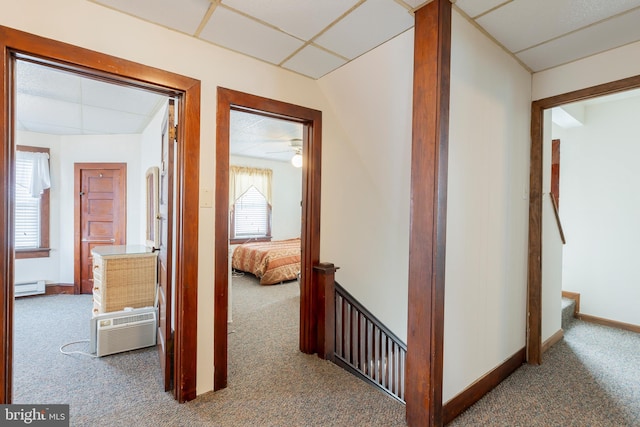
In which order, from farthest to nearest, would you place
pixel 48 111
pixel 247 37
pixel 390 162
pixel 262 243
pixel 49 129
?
pixel 262 243 < pixel 49 129 < pixel 48 111 < pixel 390 162 < pixel 247 37

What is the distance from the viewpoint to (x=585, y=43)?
2.03 metres

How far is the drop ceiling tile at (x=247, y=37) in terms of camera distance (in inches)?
70.1

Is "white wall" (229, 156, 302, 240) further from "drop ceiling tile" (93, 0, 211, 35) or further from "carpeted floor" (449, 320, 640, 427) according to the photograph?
"carpeted floor" (449, 320, 640, 427)

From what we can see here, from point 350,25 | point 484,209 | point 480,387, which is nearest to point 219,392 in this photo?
point 480,387

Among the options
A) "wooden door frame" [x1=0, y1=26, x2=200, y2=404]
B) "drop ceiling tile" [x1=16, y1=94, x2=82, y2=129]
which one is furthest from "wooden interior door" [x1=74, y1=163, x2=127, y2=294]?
"wooden door frame" [x1=0, y1=26, x2=200, y2=404]

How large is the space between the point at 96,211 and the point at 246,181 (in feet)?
9.80

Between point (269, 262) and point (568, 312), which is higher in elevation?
point (269, 262)

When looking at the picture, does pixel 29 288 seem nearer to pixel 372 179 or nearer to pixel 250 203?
Result: pixel 250 203

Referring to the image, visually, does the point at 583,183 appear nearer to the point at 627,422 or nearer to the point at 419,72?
the point at 627,422

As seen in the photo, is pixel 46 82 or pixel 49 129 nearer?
pixel 46 82

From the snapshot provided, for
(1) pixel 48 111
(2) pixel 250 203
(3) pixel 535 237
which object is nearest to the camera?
(3) pixel 535 237

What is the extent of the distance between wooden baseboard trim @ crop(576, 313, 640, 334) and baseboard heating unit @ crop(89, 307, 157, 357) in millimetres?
4675

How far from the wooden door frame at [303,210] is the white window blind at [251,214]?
15.0ft

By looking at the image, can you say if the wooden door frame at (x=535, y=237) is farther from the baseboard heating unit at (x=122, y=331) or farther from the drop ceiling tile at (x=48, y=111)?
the drop ceiling tile at (x=48, y=111)
